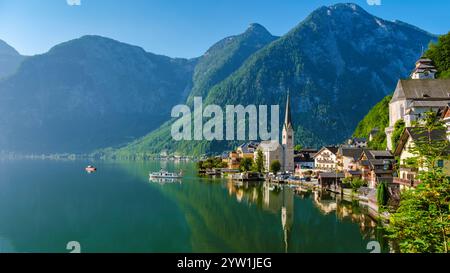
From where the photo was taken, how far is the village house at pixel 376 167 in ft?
127

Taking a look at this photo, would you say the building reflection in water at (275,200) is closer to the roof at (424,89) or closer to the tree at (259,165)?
the tree at (259,165)

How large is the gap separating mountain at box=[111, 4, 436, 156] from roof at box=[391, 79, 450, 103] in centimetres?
12134

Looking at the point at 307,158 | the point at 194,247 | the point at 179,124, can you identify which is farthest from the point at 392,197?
the point at 179,124

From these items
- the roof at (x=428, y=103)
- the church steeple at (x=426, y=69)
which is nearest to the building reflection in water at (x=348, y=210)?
the roof at (x=428, y=103)

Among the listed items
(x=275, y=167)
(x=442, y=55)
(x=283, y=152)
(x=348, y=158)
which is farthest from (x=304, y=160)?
(x=442, y=55)

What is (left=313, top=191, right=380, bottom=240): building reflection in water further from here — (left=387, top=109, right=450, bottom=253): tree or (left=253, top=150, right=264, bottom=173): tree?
(left=253, top=150, right=264, bottom=173): tree

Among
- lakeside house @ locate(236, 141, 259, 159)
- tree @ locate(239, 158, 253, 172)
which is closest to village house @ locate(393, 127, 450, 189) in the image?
tree @ locate(239, 158, 253, 172)

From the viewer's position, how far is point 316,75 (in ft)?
627

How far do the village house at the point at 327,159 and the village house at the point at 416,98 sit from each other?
1805cm

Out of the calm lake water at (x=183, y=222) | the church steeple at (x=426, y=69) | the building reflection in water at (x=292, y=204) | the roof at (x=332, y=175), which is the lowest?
the calm lake water at (x=183, y=222)

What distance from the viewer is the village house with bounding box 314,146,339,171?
63725 mm
